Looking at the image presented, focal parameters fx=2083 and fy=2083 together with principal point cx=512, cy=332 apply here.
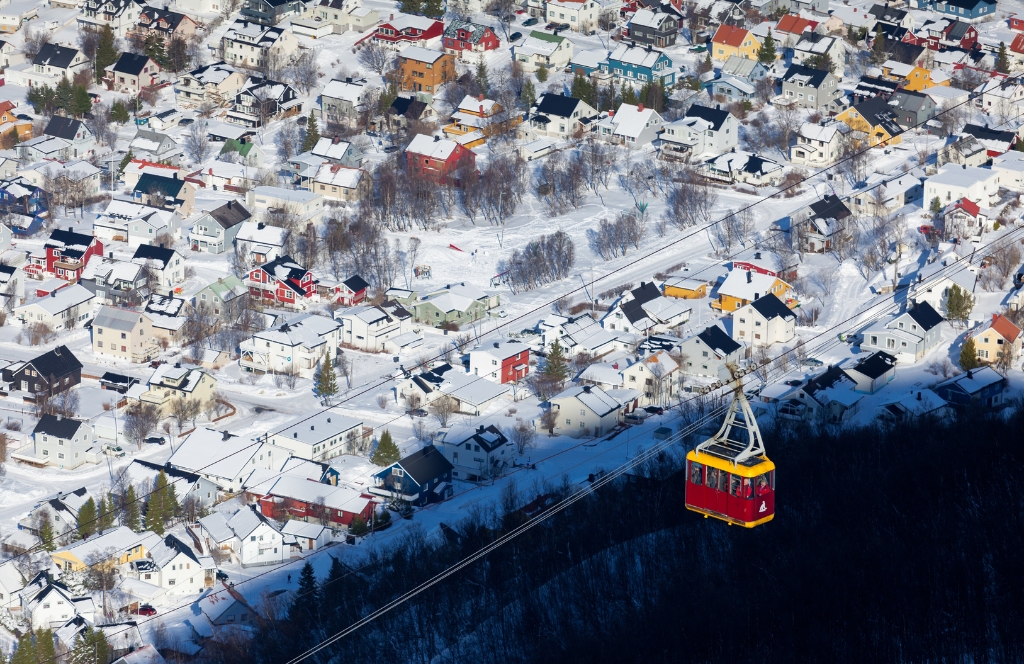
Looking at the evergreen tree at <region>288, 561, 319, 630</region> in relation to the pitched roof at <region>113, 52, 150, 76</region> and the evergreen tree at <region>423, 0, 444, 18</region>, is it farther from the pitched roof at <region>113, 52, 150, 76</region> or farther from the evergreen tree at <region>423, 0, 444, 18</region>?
the evergreen tree at <region>423, 0, 444, 18</region>

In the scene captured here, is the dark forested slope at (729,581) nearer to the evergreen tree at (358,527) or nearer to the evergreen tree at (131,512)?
the evergreen tree at (358,527)

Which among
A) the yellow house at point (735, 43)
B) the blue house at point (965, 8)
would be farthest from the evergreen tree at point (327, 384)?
the blue house at point (965, 8)

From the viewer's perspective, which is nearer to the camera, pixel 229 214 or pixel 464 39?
pixel 229 214

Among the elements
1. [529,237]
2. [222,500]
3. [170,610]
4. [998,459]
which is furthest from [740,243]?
[170,610]

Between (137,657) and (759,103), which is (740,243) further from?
(137,657)

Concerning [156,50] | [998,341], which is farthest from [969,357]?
[156,50]

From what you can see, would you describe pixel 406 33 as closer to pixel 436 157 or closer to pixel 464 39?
pixel 464 39
